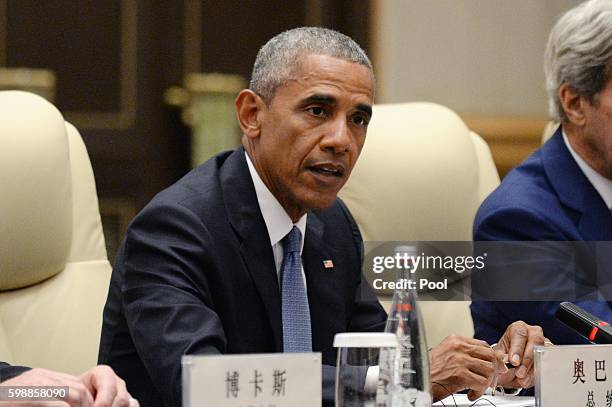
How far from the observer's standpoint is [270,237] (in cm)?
175

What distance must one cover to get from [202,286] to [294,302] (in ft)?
0.61

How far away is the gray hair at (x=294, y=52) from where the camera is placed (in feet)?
5.65

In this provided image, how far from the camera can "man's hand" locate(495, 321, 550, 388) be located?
1.62 meters

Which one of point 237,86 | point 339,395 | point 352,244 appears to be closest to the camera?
point 339,395

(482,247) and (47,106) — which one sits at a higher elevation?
(47,106)

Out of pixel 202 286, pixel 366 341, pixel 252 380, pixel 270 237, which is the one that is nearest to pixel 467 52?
pixel 270 237

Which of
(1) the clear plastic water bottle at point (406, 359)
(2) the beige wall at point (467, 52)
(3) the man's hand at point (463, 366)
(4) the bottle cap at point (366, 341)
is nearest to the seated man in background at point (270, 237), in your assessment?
(3) the man's hand at point (463, 366)

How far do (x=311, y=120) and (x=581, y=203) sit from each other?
0.73 metres

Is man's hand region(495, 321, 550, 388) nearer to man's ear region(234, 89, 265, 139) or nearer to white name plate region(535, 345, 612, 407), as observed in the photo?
white name plate region(535, 345, 612, 407)

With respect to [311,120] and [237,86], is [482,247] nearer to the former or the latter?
[311,120]

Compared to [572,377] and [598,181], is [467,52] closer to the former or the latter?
[598,181]

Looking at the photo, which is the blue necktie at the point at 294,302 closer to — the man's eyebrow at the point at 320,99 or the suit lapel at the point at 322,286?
the suit lapel at the point at 322,286

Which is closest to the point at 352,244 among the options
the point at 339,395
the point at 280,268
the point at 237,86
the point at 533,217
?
the point at 280,268

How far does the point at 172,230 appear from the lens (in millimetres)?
1646
